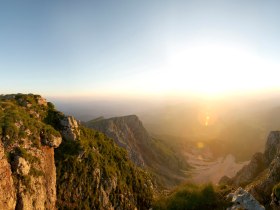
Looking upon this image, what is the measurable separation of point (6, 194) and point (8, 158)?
590cm

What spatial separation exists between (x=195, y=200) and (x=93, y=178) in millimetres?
28444

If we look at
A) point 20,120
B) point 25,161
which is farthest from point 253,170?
point 25,161

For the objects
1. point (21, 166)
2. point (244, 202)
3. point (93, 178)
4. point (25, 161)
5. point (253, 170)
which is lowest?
point (253, 170)

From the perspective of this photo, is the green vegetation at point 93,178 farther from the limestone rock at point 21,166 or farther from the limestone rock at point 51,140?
the limestone rock at point 21,166

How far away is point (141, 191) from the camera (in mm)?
80375

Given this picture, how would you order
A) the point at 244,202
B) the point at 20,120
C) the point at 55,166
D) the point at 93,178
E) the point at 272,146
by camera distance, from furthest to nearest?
the point at 272,146 < the point at 93,178 < the point at 244,202 < the point at 55,166 < the point at 20,120

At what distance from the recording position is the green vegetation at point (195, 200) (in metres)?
71.9

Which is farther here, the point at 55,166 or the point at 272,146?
the point at 272,146

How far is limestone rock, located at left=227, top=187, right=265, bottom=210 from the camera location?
201 feet

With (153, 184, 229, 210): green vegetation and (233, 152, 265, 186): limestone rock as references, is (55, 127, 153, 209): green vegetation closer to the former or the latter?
(153, 184, 229, 210): green vegetation

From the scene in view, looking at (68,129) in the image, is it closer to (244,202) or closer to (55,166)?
(55,166)

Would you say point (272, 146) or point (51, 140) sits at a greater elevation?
point (51, 140)

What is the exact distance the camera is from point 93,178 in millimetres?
65000

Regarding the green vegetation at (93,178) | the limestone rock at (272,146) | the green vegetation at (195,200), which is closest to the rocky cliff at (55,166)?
the green vegetation at (93,178)
